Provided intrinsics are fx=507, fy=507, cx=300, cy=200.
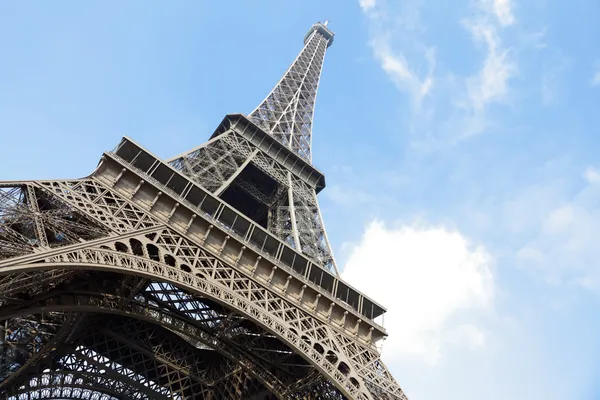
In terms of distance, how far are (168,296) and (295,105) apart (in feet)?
72.7

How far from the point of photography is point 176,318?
17125 millimetres

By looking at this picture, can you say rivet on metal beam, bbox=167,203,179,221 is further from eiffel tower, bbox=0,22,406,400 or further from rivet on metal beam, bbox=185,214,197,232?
rivet on metal beam, bbox=185,214,197,232

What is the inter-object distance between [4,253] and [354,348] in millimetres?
11726

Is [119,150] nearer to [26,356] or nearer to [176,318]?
[176,318]

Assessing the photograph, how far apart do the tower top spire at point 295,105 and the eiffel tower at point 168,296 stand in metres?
7.78

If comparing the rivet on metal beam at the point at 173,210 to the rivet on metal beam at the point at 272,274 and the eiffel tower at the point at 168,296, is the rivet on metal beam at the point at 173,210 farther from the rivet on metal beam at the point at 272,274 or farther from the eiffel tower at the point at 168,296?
the rivet on metal beam at the point at 272,274

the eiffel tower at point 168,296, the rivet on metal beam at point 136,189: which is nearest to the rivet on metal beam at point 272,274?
the eiffel tower at point 168,296

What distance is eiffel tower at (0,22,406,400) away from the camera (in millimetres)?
13477

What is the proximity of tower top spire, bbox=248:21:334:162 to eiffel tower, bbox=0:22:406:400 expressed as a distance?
25.5ft

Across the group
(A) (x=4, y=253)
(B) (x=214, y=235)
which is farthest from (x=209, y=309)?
(A) (x=4, y=253)

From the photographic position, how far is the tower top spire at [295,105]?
32312 mm

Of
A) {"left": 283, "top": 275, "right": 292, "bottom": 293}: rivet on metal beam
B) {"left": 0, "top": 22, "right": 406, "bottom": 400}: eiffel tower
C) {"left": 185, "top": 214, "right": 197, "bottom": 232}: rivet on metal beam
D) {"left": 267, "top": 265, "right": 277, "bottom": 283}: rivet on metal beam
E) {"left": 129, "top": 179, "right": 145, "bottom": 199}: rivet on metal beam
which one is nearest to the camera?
{"left": 0, "top": 22, "right": 406, "bottom": 400}: eiffel tower

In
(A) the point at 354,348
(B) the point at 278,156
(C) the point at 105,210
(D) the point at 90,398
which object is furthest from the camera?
(B) the point at 278,156

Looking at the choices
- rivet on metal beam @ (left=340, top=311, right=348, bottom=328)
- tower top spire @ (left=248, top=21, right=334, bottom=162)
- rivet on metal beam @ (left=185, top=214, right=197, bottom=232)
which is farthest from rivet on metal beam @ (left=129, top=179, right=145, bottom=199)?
tower top spire @ (left=248, top=21, right=334, bottom=162)
